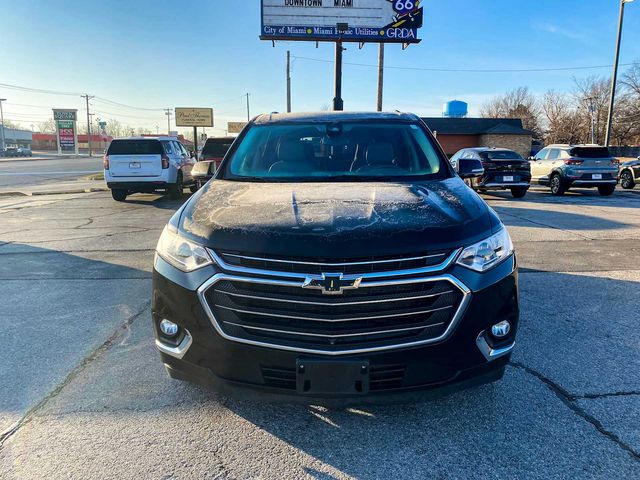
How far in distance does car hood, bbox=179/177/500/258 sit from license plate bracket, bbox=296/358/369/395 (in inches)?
20.2

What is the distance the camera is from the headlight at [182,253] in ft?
7.64

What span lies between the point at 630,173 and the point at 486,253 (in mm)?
20386

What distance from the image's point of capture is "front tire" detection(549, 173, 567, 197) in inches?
619

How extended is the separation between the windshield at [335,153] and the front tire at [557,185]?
45.4 ft

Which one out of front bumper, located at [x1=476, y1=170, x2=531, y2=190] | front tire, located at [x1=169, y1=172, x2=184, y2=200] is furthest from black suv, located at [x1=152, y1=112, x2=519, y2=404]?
front bumper, located at [x1=476, y1=170, x2=531, y2=190]

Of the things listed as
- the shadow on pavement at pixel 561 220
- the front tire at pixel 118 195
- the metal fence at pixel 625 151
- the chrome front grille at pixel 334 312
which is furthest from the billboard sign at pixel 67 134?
the chrome front grille at pixel 334 312

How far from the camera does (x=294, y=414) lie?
2713 mm

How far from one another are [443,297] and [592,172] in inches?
614

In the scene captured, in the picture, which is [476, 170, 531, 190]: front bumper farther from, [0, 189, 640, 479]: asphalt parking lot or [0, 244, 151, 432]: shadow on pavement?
[0, 244, 151, 432]: shadow on pavement

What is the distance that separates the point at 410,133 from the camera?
398cm

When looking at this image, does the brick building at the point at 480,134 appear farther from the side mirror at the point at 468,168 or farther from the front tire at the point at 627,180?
the side mirror at the point at 468,168

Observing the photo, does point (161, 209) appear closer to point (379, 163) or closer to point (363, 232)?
point (379, 163)

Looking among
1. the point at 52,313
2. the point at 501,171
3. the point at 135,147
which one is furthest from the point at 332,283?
the point at 501,171

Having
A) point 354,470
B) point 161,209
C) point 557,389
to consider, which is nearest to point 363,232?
point 354,470
